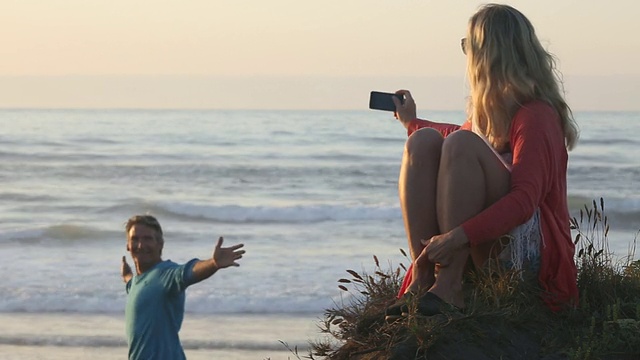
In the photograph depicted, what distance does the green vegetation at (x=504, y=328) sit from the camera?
430 centimetres

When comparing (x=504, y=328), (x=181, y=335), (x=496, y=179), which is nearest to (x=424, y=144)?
(x=496, y=179)

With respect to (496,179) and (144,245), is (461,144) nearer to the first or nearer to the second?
(496,179)

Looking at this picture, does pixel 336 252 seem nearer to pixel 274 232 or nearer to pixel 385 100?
pixel 274 232

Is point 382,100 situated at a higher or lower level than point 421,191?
higher

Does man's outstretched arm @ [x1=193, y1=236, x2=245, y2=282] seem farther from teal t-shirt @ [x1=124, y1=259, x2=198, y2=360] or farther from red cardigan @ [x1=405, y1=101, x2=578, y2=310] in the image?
red cardigan @ [x1=405, y1=101, x2=578, y2=310]

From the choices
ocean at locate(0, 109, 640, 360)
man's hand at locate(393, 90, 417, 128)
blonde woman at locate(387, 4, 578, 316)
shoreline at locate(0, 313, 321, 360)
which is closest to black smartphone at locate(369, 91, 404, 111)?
man's hand at locate(393, 90, 417, 128)

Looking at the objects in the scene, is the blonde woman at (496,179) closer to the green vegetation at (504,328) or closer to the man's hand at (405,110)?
the green vegetation at (504,328)

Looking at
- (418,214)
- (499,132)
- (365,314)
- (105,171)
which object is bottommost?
(105,171)

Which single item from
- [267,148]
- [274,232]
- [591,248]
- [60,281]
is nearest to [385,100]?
[591,248]

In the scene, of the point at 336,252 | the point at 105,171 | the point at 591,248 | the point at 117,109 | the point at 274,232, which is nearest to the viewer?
the point at 591,248

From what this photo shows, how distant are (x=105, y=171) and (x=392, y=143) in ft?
31.0

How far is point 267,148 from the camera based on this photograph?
30000mm

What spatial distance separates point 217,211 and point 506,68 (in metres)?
15.0

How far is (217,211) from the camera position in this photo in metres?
19.3
